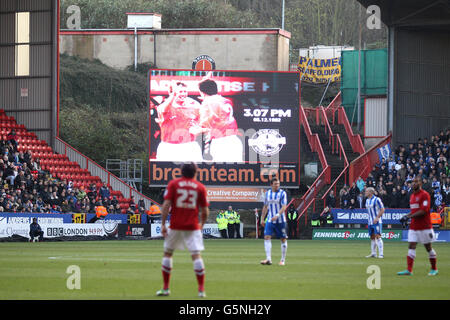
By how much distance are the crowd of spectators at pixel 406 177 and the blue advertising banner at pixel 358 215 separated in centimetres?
42

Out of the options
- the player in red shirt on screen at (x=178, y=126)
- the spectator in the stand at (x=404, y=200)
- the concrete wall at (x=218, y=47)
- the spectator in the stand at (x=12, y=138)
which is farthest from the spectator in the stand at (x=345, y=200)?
the concrete wall at (x=218, y=47)

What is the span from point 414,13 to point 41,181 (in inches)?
866

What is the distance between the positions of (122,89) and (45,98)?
14.7m

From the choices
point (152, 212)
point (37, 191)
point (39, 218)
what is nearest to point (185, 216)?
point (39, 218)

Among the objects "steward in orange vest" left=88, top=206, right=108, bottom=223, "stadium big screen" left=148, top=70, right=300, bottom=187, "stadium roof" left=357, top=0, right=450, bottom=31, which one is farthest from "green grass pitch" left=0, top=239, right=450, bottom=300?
"stadium roof" left=357, top=0, right=450, bottom=31

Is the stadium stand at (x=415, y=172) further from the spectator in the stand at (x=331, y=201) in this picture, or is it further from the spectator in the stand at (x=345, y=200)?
the spectator in the stand at (x=331, y=201)

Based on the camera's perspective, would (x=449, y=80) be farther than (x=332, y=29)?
No

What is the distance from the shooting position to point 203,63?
6206 centimetres

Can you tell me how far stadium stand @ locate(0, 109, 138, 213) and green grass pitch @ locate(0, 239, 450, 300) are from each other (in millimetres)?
13925

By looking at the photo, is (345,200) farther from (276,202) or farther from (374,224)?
(276,202)

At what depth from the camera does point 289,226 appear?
4378 cm

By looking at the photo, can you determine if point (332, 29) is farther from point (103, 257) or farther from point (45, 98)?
point (103, 257)

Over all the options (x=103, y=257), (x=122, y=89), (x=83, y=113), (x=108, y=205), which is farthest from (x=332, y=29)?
(x=103, y=257)

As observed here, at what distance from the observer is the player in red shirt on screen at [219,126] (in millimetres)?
44406
